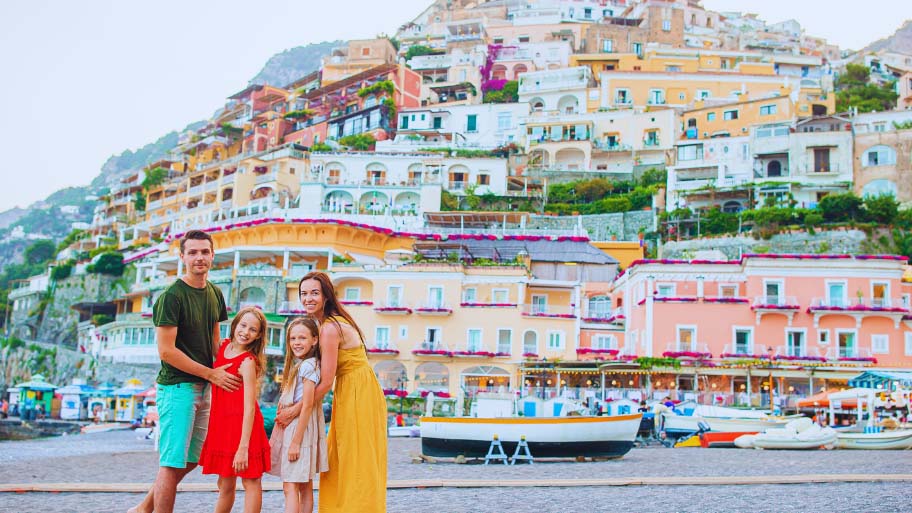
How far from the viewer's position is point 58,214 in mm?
143625

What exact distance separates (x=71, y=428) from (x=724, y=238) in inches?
1299

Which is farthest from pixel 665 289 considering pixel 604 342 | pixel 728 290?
pixel 604 342

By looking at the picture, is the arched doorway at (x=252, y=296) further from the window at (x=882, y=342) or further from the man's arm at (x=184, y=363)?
the man's arm at (x=184, y=363)

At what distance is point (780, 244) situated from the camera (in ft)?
150

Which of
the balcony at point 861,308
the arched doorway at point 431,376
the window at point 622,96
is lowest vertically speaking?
the arched doorway at point 431,376

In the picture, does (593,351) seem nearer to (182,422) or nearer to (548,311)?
(548,311)

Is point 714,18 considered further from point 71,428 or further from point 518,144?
point 71,428

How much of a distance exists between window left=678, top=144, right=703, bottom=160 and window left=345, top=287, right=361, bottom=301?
24.5 m

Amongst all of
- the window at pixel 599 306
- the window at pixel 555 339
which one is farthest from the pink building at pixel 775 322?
the window at pixel 599 306

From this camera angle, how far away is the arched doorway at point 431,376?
1500 inches

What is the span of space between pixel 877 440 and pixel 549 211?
3460 centimetres

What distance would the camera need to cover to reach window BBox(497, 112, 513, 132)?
2611 inches

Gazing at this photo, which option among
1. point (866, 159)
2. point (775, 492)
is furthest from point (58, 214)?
point (775, 492)

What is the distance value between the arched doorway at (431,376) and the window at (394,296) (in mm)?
3026
